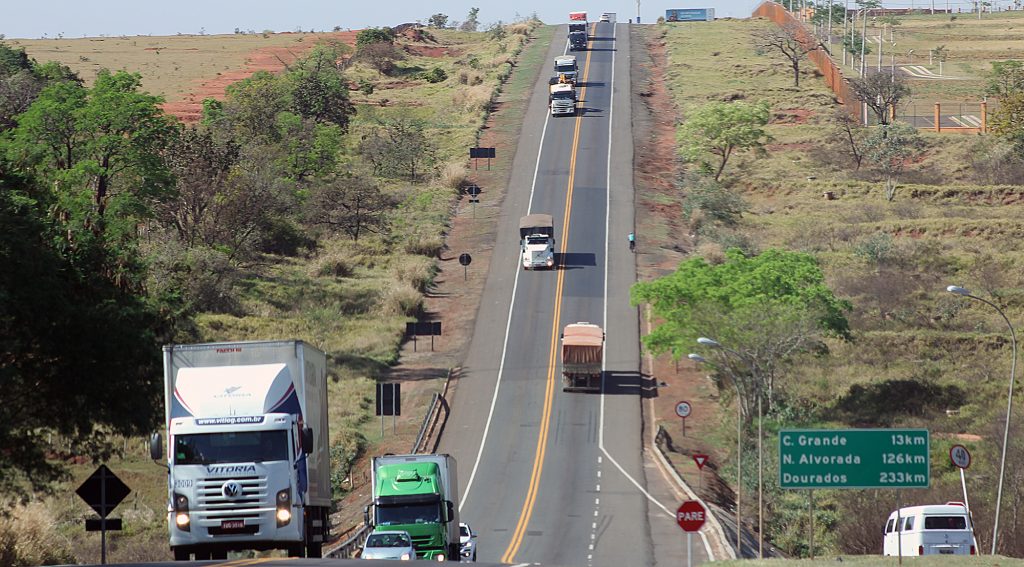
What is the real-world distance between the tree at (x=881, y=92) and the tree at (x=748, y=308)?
204 ft

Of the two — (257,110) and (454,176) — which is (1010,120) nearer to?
(454,176)

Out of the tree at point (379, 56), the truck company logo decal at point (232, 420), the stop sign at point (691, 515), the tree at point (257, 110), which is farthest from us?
the tree at point (379, 56)

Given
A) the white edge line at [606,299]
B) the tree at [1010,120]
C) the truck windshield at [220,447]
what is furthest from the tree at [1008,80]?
the truck windshield at [220,447]

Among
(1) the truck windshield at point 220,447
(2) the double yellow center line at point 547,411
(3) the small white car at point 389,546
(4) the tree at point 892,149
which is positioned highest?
(4) the tree at point 892,149

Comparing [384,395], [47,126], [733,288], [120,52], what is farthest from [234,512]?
[120,52]

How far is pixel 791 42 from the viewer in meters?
162

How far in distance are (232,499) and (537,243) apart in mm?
61723

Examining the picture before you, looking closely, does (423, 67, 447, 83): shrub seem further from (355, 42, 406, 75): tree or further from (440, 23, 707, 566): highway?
(440, 23, 707, 566): highway

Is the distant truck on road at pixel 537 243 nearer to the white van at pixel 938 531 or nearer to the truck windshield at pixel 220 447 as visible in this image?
the white van at pixel 938 531

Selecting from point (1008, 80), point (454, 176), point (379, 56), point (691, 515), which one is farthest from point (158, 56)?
point (691, 515)

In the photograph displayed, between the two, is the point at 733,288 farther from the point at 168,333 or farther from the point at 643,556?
the point at 168,333

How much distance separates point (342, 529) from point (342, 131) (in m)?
74.5

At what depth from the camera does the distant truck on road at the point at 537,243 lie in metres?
88.4

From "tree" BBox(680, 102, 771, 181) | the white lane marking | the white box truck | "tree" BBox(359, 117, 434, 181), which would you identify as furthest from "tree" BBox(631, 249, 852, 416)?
"tree" BBox(359, 117, 434, 181)
